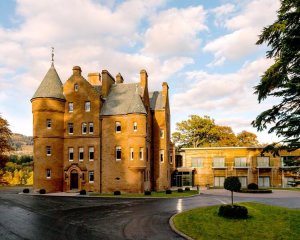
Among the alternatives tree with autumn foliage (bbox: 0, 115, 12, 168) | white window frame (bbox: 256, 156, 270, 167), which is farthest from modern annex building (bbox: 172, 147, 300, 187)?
tree with autumn foliage (bbox: 0, 115, 12, 168)

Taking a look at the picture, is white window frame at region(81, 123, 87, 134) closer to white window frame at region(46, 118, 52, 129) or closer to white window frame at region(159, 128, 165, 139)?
white window frame at region(46, 118, 52, 129)

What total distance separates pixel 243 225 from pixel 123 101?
2863cm

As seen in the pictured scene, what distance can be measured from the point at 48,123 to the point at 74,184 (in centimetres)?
927

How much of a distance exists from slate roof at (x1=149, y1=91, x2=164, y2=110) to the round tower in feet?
44.9

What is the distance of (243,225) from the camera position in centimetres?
1906

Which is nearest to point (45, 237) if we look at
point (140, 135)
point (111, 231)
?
point (111, 231)

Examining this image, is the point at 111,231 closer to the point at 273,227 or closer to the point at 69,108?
the point at 273,227

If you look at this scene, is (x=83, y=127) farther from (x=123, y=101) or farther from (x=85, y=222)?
(x=85, y=222)

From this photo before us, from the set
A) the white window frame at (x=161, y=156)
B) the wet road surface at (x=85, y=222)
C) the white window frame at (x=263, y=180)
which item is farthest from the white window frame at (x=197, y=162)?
the wet road surface at (x=85, y=222)

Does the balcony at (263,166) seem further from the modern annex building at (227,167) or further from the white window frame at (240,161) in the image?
the white window frame at (240,161)

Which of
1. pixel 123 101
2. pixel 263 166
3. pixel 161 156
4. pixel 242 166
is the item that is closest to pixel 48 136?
pixel 123 101

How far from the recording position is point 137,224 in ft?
63.3

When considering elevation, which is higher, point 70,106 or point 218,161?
point 70,106

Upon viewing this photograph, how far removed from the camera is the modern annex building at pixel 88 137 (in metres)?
41.6
